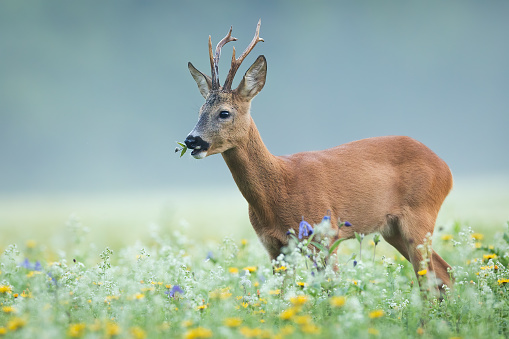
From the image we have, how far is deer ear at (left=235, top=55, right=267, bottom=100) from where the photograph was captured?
5.41 metres

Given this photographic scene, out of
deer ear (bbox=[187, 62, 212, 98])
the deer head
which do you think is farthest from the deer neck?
deer ear (bbox=[187, 62, 212, 98])

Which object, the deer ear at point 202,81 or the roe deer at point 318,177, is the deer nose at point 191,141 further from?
the deer ear at point 202,81

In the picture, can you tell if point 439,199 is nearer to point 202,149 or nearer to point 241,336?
point 202,149

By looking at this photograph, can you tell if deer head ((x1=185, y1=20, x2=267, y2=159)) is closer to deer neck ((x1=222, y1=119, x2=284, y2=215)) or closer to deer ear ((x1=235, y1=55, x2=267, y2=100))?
deer ear ((x1=235, y1=55, x2=267, y2=100))

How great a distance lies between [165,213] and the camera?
8.45 m

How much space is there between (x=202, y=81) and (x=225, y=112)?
771mm

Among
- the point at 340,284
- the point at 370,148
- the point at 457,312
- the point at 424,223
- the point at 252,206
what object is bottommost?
the point at 457,312

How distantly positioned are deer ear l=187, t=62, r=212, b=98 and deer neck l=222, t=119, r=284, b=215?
30.0 inches

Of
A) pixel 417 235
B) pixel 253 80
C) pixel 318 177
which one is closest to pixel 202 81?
pixel 253 80

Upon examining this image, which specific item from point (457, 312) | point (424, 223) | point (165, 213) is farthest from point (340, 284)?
point (165, 213)

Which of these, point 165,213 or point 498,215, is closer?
point 165,213

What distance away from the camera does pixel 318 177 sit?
5516 mm

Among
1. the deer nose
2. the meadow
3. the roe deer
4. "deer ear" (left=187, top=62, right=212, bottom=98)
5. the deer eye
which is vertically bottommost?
the meadow

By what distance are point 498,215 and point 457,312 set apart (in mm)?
8033
